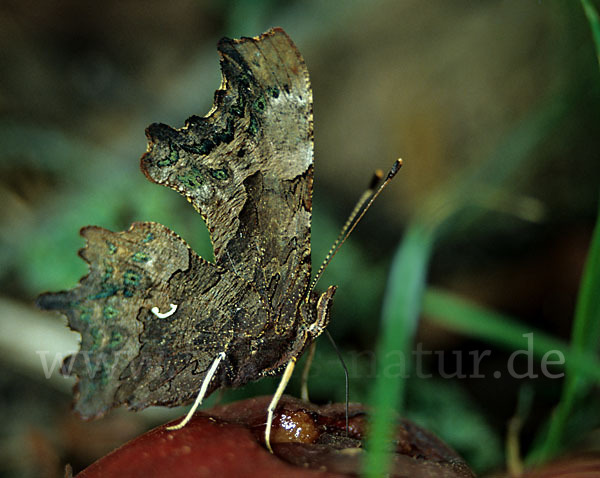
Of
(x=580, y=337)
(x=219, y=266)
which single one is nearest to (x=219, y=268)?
(x=219, y=266)

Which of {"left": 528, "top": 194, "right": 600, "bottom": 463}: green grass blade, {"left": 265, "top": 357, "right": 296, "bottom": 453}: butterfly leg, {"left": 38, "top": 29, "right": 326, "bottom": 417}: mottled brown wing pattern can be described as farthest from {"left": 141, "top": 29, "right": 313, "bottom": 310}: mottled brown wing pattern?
{"left": 528, "top": 194, "right": 600, "bottom": 463}: green grass blade

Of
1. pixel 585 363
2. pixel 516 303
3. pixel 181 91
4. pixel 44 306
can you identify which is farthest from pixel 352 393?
pixel 181 91

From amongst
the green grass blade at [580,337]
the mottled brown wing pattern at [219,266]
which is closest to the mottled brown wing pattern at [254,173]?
the mottled brown wing pattern at [219,266]

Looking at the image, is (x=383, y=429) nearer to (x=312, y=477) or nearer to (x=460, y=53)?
(x=312, y=477)

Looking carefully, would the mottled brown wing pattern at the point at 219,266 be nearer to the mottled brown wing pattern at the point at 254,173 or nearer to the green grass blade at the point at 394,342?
the mottled brown wing pattern at the point at 254,173

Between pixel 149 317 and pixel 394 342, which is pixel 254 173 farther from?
pixel 394 342

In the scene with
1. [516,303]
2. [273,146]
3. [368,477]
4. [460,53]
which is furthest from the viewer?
A: [460,53]
